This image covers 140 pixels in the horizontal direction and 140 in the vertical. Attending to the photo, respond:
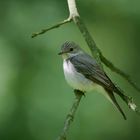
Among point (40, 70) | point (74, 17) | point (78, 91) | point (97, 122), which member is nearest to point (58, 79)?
point (40, 70)

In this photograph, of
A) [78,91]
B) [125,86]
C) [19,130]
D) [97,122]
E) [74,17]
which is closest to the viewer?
[74,17]

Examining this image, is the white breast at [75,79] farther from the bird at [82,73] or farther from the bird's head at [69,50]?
the bird's head at [69,50]

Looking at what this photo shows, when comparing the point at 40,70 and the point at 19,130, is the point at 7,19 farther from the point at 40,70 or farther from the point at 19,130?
the point at 19,130

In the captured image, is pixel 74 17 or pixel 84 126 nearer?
pixel 74 17

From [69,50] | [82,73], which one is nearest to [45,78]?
[69,50]

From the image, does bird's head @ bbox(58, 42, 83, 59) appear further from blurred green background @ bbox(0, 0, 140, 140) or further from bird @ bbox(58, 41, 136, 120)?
blurred green background @ bbox(0, 0, 140, 140)

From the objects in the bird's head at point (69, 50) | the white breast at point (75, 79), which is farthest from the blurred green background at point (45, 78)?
the white breast at point (75, 79)
